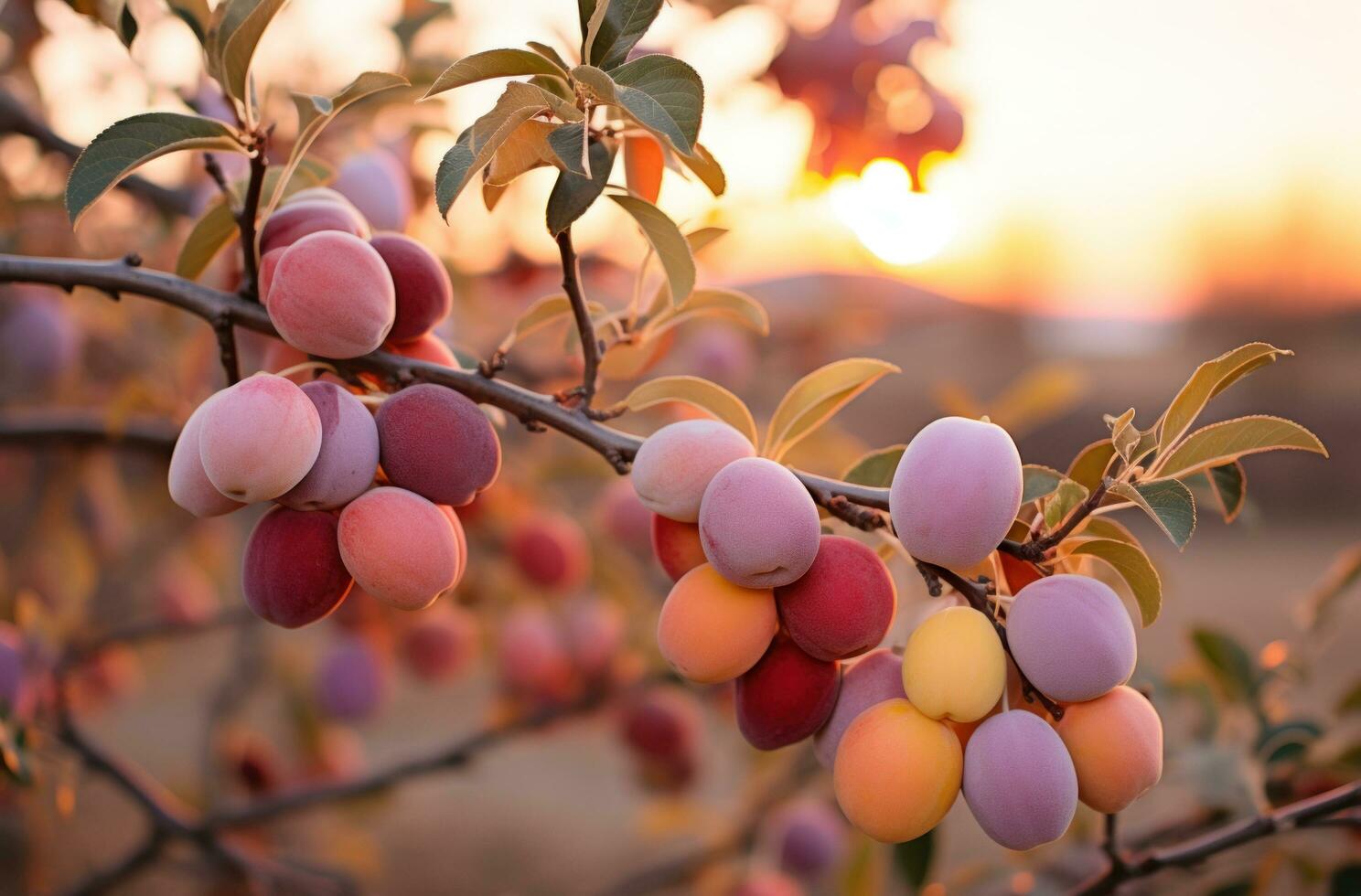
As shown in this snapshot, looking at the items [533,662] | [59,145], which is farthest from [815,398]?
[533,662]

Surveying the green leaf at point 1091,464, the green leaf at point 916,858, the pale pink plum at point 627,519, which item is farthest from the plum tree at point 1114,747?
the pale pink plum at point 627,519

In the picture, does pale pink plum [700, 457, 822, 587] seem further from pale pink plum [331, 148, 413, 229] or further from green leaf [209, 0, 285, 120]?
pale pink plum [331, 148, 413, 229]

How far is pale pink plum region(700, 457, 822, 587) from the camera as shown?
0.37 meters

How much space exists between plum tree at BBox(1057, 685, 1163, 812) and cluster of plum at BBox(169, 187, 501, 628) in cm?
25

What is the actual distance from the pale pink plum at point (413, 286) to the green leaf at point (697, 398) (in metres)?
0.10

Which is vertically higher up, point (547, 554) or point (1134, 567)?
point (1134, 567)

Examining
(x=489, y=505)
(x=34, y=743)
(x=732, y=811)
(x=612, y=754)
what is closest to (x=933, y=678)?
(x=34, y=743)

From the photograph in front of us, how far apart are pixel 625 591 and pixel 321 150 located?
54cm

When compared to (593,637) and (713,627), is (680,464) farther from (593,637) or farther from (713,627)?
(593,637)

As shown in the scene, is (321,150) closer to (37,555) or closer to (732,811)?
(37,555)

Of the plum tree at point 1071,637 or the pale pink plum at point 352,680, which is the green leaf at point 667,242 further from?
the pale pink plum at point 352,680

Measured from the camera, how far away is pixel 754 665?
1.41ft

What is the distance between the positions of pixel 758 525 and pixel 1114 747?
16 centimetres

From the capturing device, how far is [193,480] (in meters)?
0.40
